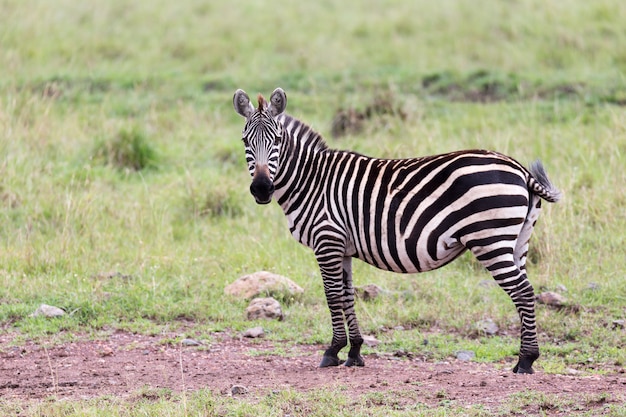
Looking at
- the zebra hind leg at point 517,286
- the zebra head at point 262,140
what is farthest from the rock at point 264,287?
the zebra hind leg at point 517,286

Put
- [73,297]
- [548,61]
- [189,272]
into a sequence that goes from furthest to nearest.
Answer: [548,61]
[189,272]
[73,297]

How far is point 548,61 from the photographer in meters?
15.4

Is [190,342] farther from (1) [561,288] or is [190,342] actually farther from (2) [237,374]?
(1) [561,288]

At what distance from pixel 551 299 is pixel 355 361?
2.12 metres

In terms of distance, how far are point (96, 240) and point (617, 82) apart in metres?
8.46

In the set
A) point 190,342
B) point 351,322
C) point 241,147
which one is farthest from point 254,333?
point 241,147

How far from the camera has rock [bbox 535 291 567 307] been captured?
7.92m

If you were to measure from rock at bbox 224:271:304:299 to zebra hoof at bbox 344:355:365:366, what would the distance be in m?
1.62

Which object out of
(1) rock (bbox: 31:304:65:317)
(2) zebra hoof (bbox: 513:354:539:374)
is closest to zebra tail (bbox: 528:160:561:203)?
(2) zebra hoof (bbox: 513:354:539:374)

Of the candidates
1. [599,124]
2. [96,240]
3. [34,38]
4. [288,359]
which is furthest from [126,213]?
[34,38]

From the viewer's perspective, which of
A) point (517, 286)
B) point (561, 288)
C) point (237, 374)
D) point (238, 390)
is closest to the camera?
point (238, 390)

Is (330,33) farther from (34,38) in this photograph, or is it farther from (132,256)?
(132,256)

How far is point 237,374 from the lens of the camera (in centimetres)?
655

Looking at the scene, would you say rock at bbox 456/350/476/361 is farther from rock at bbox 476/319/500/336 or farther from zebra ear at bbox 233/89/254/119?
zebra ear at bbox 233/89/254/119
